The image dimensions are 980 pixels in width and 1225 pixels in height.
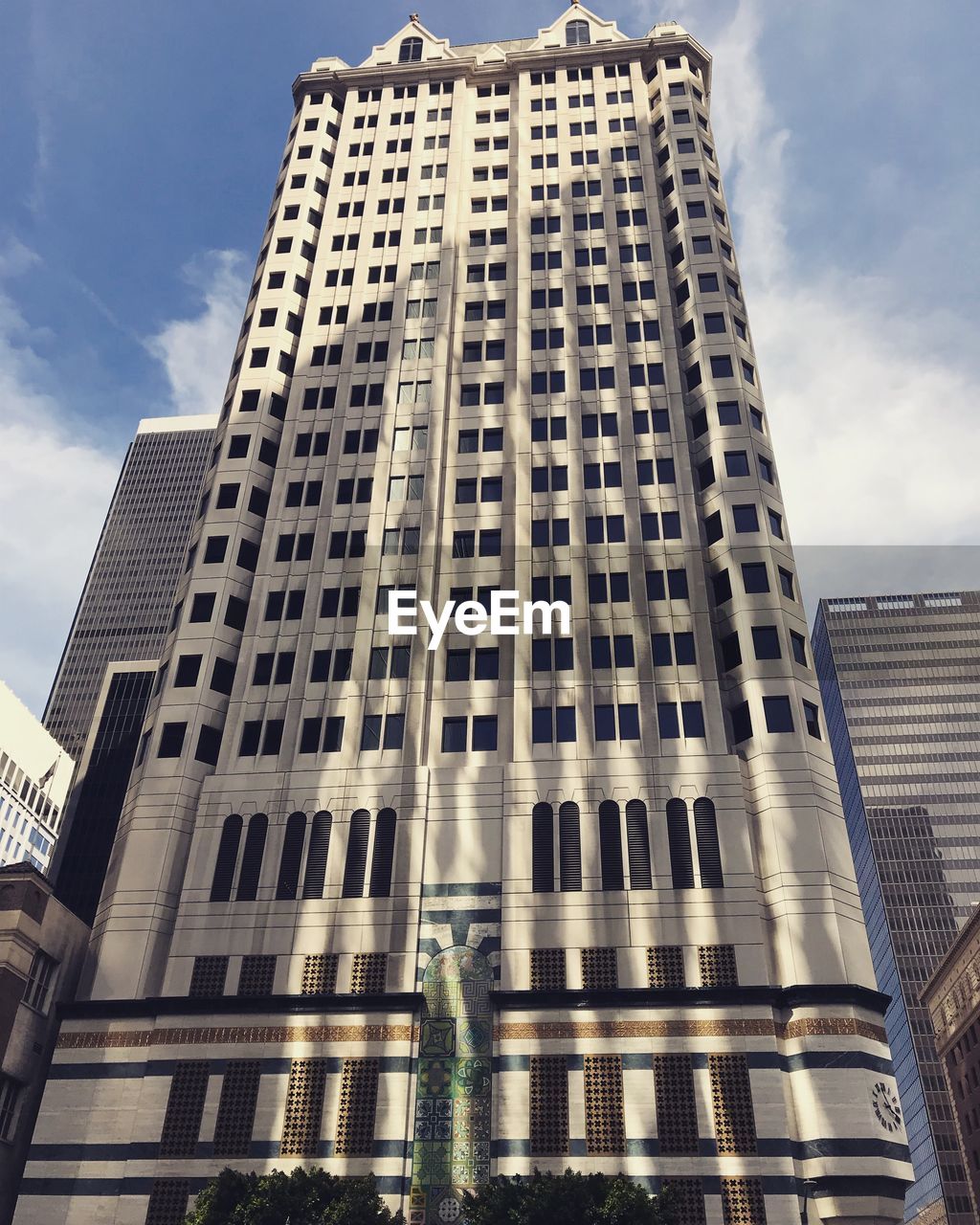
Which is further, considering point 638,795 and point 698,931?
point 638,795

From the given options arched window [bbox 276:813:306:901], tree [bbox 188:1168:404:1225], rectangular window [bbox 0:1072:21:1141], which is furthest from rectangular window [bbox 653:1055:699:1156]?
rectangular window [bbox 0:1072:21:1141]

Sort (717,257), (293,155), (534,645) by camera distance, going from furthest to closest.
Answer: (293,155)
(717,257)
(534,645)

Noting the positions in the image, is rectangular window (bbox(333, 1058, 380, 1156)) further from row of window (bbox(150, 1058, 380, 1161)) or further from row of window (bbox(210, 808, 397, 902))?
row of window (bbox(210, 808, 397, 902))

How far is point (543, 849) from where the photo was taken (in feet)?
183

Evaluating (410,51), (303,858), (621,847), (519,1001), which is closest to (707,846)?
(621,847)

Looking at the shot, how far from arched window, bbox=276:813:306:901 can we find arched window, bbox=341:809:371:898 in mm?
2772

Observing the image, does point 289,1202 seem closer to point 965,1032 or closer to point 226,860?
point 226,860

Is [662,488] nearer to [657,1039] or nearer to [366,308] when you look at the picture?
[366,308]

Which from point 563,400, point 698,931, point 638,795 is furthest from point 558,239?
point 698,931

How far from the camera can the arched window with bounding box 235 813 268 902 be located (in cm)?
5647

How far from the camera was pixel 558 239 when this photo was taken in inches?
3408

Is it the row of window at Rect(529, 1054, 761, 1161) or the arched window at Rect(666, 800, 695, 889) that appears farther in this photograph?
the arched window at Rect(666, 800, 695, 889)

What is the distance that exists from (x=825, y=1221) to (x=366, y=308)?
228ft

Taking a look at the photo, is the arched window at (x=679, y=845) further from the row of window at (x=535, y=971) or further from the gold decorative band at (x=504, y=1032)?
the gold decorative band at (x=504, y=1032)
